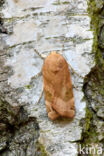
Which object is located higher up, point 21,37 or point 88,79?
point 21,37

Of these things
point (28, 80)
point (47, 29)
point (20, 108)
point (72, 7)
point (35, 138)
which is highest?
point (72, 7)

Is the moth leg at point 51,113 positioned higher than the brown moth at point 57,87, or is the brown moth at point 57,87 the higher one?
the brown moth at point 57,87

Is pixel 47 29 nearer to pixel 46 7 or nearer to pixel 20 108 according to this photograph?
pixel 46 7

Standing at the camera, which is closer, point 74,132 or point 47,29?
point 74,132

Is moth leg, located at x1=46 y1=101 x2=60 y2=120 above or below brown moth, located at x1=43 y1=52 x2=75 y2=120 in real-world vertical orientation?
below

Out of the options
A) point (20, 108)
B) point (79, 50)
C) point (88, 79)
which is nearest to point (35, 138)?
point (20, 108)

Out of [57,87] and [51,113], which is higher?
[57,87]
